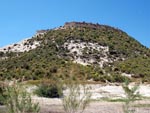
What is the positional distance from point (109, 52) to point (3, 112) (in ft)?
295

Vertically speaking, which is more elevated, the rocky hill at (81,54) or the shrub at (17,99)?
the rocky hill at (81,54)

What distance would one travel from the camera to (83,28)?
129125 mm

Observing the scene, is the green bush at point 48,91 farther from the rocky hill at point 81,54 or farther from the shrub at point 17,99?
the shrub at point 17,99

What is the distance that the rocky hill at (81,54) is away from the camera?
94.1m

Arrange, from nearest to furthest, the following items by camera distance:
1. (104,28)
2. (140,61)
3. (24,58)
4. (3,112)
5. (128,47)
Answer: (3,112) → (24,58) → (140,61) → (128,47) → (104,28)

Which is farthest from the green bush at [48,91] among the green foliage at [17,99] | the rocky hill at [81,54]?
the green foliage at [17,99]

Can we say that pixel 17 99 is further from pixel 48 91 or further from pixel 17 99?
pixel 48 91

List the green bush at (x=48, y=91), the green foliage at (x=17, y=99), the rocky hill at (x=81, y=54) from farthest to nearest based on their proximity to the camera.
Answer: the rocky hill at (x=81, y=54), the green bush at (x=48, y=91), the green foliage at (x=17, y=99)

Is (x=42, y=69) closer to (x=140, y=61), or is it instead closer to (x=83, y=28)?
(x=140, y=61)

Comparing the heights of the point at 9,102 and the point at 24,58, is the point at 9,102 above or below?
below

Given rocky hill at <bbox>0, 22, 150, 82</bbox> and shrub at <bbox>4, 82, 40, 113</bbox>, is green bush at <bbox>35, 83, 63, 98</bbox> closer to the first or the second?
rocky hill at <bbox>0, 22, 150, 82</bbox>

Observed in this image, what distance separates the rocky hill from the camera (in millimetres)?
94062

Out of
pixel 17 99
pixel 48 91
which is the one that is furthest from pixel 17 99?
pixel 48 91

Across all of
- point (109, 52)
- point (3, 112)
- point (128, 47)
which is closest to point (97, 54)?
point (109, 52)
